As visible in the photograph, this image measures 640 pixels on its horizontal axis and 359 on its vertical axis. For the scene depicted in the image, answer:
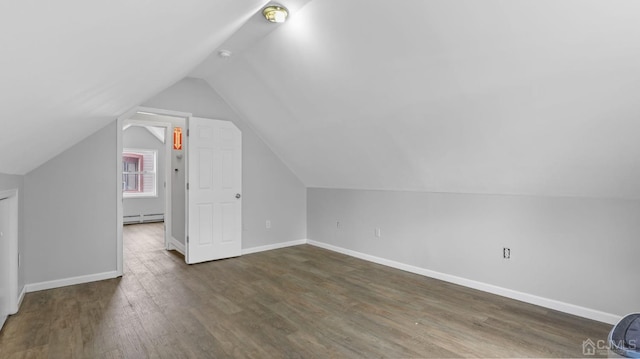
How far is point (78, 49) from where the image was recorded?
110cm

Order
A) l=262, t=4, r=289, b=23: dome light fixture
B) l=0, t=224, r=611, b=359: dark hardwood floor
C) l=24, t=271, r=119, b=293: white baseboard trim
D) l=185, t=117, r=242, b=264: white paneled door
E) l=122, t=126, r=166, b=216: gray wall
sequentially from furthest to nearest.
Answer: l=122, t=126, r=166, b=216: gray wall → l=185, t=117, r=242, b=264: white paneled door → l=24, t=271, r=119, b=293: white baseboard trim → l=262, t=4, r=289, b=23: dome light fixture → l=0, t=224, r=611, b=359: dark hardwood floor

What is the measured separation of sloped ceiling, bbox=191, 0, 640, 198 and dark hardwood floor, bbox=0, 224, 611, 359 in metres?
1.21

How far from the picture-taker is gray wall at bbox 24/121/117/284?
3244 mm

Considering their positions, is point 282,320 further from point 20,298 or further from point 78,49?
point 20,298

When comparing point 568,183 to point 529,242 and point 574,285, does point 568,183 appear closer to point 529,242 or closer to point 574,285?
point 529,242

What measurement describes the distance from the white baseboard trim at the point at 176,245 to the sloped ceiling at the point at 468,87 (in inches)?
105

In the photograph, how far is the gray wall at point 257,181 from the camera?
4.33m

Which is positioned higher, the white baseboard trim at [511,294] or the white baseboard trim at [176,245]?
the white baseboard trim at [176,245]

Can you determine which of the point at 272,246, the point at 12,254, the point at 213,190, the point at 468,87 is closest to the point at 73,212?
the point at 12,254

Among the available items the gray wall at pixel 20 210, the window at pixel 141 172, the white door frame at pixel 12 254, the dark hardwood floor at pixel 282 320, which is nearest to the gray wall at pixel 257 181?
the dark hardwood floor at pixel 282 320

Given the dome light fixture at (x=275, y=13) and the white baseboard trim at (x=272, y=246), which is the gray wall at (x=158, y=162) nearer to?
the white baseboard trim at (x=272, y=246)

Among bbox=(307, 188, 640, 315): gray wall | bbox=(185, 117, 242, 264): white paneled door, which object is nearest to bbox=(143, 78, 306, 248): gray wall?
bbox=(185, 117, 242, 264): white paneled door

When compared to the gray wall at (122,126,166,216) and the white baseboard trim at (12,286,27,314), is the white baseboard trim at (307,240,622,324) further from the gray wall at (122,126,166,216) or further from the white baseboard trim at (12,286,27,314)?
the gray wall at (122,126,166,216)

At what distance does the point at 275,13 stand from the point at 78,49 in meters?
1.82
